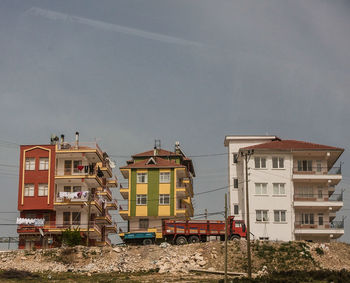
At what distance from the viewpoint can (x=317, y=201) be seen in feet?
314

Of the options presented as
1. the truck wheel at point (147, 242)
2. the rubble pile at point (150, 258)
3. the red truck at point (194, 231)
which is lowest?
the rubble pile at point (150, 258)

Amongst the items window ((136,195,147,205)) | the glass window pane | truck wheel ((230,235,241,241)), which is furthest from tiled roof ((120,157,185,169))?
truck wheel ((230,235,241,241))

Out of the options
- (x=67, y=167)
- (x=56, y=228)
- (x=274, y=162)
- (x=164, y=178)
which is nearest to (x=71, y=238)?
(x=56, y=228)

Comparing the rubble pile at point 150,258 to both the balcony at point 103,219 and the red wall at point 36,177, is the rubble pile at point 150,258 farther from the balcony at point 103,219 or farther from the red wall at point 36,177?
the balcony at point 103,219

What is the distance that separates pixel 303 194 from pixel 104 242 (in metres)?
27.5

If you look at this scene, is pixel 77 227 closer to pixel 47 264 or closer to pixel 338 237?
pixel 47 264

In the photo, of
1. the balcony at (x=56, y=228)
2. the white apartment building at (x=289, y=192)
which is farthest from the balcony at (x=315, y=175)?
the balcony at (x=56, y=228)

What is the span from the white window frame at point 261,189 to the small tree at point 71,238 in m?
22.9

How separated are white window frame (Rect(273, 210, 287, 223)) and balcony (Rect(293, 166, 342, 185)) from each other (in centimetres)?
469

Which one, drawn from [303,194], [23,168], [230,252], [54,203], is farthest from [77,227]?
[303,194]

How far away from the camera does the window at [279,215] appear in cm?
9388

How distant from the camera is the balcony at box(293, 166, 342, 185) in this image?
95.6 m

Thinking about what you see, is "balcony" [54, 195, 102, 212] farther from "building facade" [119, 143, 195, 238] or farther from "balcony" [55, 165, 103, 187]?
"building facade" [119, 143, 195, 238]

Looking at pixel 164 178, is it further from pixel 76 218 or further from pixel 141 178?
pixel 76 218
